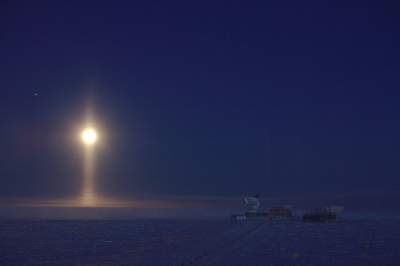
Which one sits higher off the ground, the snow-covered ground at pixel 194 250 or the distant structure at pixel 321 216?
the distant structure at pixel 321 216

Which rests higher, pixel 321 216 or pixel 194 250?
pixel 321 216

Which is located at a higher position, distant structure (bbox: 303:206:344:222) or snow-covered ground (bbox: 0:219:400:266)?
distant structure (bbox: 303:206:344:222)

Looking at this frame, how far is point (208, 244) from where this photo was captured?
38.2 meters

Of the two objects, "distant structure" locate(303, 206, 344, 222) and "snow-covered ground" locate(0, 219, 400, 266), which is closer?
"snow-covered ground" locate(0, 219, 400, 266)

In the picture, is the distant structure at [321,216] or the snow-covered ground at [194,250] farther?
the distant structure at [321,216]

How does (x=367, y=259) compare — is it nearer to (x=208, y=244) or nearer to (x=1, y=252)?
(x=208, y=244)

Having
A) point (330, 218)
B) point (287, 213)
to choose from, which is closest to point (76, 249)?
point (330, 218)

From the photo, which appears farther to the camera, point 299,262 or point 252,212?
point 252,212

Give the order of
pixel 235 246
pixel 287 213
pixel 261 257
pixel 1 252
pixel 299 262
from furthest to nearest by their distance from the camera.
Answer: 1. pixel 287 213
2. pixel 235 246
3. pixel 1 252
4. pixel 261 257
5. pixel 299 262

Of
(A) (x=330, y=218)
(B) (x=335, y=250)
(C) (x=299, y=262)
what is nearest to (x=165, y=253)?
(C) (x=299, y=262)

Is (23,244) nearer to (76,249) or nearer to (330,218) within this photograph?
(76,249)

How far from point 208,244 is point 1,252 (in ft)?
43.0

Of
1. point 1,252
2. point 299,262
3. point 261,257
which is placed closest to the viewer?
point 299,262

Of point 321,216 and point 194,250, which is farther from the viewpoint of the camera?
point 321,216
